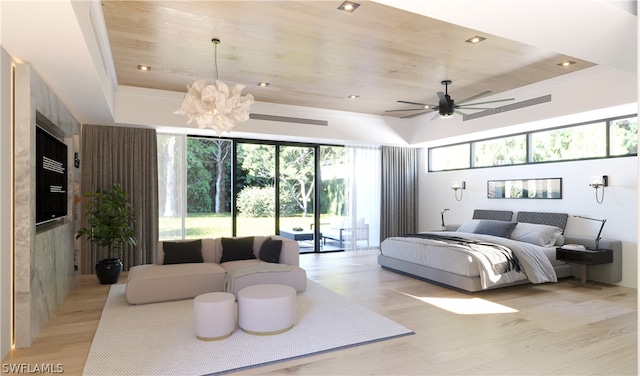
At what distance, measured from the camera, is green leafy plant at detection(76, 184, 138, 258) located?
5332mm

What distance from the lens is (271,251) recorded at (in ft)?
17.1

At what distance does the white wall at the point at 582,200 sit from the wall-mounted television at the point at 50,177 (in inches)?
269

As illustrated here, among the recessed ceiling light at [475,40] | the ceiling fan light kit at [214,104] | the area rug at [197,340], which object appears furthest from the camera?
the recessed ceiling light at [475,40]

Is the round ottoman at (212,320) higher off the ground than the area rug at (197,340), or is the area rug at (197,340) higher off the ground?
the round ottoman at (212,320)

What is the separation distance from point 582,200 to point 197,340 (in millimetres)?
5662

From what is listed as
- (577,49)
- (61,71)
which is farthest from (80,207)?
(577,49)

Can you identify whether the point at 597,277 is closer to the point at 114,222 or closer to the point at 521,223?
the point at 521,223

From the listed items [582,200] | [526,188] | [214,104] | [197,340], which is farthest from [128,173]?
[582,200]

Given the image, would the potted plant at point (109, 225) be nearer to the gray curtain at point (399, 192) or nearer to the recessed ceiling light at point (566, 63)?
the gray curtain at point (399, 192)

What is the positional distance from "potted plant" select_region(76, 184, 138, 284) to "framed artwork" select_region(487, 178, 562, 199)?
20.6 ft

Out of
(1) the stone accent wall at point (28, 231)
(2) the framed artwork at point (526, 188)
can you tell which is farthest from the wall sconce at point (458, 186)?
(1) the stone accent wall at point (28, 231)

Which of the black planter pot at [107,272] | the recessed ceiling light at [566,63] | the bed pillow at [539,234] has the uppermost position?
the recessed ceiling light at [566,63]

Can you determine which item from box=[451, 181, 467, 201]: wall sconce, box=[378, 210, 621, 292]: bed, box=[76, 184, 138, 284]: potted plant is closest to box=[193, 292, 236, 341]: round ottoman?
box=[76, 184, 138, 284]: potted plant

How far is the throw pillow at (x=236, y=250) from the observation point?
17.3 ft
